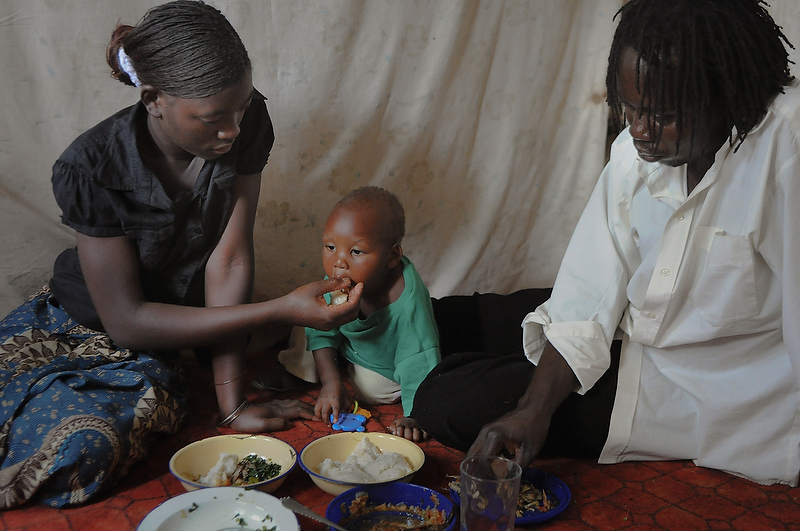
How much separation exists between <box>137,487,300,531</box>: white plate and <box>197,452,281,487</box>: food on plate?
13 cm

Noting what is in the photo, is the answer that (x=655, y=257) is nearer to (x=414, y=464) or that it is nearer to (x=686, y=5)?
(x=686, y=5)

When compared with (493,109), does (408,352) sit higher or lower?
lower

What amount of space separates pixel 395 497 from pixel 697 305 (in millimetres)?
646

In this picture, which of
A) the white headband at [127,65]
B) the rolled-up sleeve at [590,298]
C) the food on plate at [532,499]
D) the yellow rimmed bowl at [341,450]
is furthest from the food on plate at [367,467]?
the white headband at [127,65]

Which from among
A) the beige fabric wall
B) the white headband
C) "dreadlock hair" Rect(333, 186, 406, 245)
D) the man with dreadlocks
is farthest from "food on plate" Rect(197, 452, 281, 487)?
the beige fabric wall

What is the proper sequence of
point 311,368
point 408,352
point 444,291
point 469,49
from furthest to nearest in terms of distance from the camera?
point 444,291 → point 469,49 → point 311,368 → point 408,352

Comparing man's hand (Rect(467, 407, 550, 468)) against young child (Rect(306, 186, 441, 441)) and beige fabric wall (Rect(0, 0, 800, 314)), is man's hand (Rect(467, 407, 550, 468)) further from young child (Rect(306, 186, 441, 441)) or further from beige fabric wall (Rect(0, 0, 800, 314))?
beige fabric wall (Rect(0, 0, 800, 314))

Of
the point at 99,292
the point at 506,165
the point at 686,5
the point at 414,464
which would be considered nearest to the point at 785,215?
the point at 686,5

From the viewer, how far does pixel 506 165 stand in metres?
2.24

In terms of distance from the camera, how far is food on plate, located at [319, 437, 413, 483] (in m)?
1.28

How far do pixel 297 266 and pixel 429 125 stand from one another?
0.61 meters

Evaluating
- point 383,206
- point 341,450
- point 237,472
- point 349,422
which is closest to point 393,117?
point 383,206

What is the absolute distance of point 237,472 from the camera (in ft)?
4.35

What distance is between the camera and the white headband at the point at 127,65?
1416 mm
